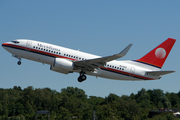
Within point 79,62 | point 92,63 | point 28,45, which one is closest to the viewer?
point 79,62

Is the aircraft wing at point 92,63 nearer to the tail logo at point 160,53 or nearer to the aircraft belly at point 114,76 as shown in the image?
the aircraft belly at point 114,76

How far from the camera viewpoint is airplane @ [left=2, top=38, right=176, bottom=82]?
39.7 meters

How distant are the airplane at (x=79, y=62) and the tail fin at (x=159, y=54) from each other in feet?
5.20

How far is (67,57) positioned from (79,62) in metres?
1.92

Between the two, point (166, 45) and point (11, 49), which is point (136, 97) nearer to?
point (166, 45)

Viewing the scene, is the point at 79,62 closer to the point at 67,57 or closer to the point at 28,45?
the point at 67,57

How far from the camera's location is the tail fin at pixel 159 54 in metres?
45.7

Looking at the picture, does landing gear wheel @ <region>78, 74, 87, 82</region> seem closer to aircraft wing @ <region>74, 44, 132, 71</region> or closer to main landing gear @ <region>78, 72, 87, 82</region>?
main landing gear @ <region>78, 72, 87, 82</region>

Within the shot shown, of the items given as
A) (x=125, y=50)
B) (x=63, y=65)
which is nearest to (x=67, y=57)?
(x=63, y=65)

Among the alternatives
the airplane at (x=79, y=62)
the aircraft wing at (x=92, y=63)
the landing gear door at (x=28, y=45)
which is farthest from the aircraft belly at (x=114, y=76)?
the landing gear door at (x=28, y=45)

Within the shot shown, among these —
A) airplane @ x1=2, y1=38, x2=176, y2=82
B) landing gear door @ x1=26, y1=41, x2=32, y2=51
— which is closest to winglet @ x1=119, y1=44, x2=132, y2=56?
airplane @ x1=2, y1=38, x2=176, y2=82

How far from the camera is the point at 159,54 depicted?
152 ft

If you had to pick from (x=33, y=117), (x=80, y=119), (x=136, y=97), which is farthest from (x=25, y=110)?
(x=136, y=97)

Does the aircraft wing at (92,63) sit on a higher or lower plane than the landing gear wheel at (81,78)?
higher
